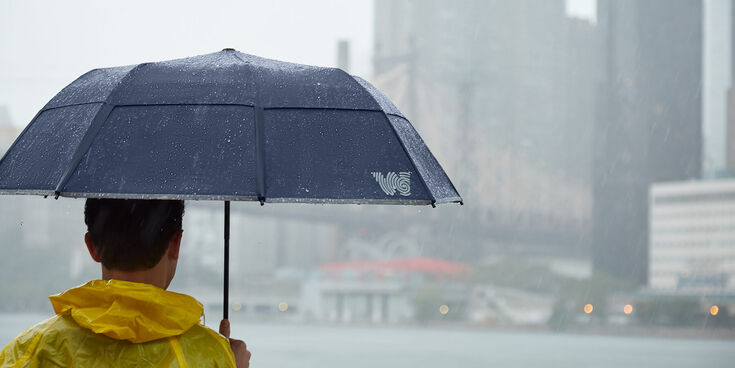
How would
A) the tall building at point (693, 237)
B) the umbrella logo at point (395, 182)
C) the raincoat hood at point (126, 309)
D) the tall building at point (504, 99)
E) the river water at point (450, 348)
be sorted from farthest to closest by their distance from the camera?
the tall building at point (504, 99)
the tall building at point (693, 237)
the river water at point (450, 348)
the umbrella logo at point (395, 182)
the raincoat hood at point (126, 309)

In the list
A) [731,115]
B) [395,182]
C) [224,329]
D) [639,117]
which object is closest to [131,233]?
[224,329]

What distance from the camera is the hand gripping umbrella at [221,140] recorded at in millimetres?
1231

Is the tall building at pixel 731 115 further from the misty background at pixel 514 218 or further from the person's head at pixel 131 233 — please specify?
the person's head at pixel 131 233

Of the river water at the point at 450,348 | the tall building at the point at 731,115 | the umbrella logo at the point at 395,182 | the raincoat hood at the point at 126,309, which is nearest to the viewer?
the raincoat hood at the point at 126,309

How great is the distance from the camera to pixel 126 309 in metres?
1.08

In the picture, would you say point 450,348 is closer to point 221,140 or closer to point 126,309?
point 221,140

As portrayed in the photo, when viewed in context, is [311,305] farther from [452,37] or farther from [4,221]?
[452,37]

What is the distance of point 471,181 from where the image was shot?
62500mm

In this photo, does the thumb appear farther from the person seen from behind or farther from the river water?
the river water

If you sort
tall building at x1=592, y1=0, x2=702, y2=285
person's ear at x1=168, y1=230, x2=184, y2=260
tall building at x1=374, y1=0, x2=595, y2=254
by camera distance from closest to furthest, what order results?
person's ear at x1=168, y1=230, x2=184, y2=260
tall building at x1=592, y1=0, x2=702, y2=285
tall building at x1=374, y1=0, x2=595, y2=254

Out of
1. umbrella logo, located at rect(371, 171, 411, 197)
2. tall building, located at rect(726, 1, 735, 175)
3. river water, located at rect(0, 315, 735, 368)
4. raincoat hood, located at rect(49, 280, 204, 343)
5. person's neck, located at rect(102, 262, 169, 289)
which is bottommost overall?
river water, located at rect(0, 315, 735, 368)

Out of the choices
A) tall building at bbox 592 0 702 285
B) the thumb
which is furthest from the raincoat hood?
tall building at bbox 592 0 702 285

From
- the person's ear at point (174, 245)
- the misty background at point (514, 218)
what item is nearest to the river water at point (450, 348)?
the misty background at point (514, 218)

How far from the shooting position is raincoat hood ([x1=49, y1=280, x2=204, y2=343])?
106 cm
